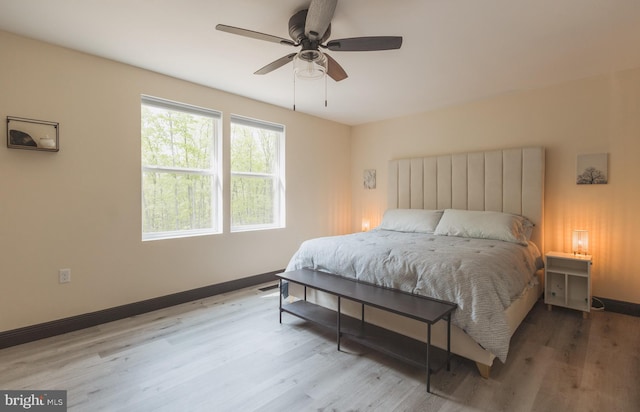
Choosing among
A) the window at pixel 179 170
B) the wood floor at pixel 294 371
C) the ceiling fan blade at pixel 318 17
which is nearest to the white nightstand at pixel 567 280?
the wood floor at pixel 294 371

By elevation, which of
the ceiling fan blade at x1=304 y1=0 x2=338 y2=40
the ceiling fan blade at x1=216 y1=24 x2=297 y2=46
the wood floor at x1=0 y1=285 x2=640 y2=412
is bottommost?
the wood floor at x1=0 y1=285 x2=640 y2=412

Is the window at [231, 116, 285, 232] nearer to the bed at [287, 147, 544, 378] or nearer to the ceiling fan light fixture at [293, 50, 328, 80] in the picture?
the bed at [287, 147, 544, 378]

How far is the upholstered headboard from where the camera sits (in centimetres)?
344

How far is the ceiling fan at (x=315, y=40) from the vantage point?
6.01ft

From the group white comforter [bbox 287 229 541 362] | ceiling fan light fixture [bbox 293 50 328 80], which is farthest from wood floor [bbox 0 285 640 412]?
ceiling fan light fixture [bbox 293 50 328 80]

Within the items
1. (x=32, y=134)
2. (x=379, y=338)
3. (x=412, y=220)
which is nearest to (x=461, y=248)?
(x=379, y=338)

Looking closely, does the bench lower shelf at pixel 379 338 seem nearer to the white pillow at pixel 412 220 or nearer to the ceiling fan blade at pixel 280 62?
the white pillow at pixel 412 220

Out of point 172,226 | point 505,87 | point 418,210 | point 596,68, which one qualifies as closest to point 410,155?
point 418,210

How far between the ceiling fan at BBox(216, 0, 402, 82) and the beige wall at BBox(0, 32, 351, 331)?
1.68m

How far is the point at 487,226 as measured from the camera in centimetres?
331

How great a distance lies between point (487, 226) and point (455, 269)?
1466 mm

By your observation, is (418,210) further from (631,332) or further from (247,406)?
(247,406)

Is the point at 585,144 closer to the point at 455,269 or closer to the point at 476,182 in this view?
the point at 476,182

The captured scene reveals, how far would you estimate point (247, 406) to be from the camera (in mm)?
1729
